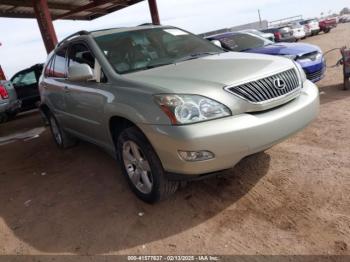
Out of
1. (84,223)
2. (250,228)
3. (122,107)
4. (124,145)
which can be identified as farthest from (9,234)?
Answer: (250,228)

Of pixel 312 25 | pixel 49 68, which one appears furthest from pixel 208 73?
pixel 312 25

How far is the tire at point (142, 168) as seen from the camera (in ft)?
9.33

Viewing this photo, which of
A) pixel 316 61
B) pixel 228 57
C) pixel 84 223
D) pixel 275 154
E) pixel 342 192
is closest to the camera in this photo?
pixel 342 192

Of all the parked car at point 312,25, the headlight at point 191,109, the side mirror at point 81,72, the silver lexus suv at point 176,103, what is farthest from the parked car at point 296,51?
the parked car at point 312,25

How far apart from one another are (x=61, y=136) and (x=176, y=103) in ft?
11.4

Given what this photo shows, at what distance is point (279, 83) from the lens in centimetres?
290

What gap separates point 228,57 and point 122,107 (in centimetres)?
129

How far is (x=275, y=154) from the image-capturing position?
3.87 m

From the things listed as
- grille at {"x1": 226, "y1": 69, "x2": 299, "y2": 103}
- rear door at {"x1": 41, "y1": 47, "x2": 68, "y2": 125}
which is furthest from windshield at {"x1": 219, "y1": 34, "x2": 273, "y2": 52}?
grille at {"x1": 226, "y1": 69, "x2": 299, "y2": 103}

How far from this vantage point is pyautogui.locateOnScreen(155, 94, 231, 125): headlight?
8.36 feet

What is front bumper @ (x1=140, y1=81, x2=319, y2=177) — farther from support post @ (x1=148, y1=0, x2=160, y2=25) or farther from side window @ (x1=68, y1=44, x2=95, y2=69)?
support post @ (x1=148, y1=0, x2=160, y2=25)

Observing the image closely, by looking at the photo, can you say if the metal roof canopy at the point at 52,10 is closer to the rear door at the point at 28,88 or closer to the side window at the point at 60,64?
the rear door at the point at 28,88

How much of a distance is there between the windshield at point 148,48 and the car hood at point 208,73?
239 mm

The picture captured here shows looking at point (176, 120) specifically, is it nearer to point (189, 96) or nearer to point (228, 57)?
point (189, 96)
